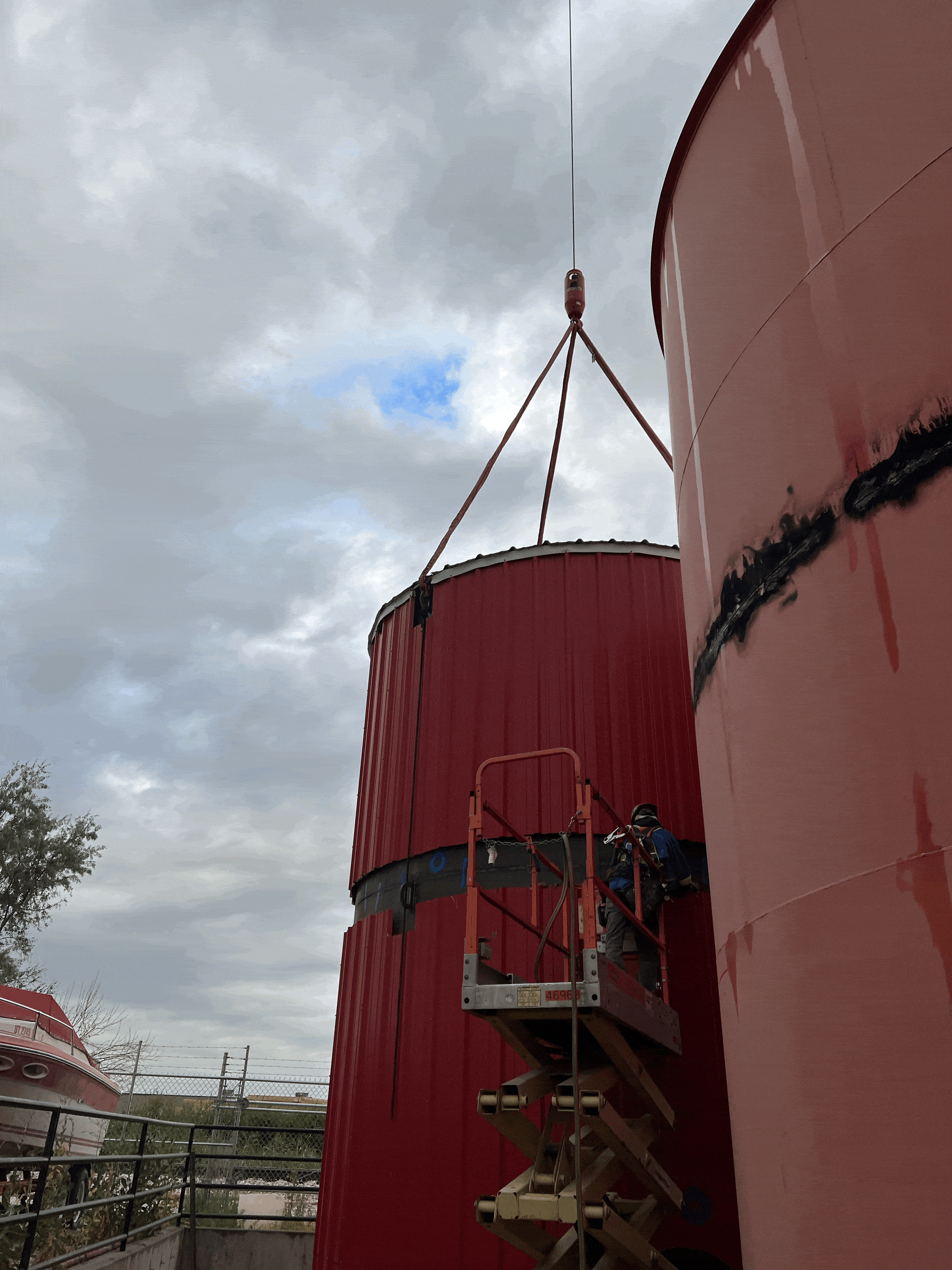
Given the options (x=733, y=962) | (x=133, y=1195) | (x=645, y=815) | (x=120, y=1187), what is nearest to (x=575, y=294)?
(x=645, y=815)

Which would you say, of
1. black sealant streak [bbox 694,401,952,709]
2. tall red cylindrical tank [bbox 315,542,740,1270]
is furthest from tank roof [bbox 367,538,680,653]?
black sealant streak [bbox 694,401,952,709]

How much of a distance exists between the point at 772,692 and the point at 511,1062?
4518 mm

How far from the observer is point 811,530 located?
13.9 ft

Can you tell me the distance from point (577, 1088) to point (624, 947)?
7.10 ft

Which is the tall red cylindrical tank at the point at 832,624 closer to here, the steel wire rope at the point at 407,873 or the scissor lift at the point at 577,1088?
the scissor lift at the point at 577,1088

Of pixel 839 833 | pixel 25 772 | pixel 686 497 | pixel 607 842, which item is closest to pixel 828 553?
pixel 839 833

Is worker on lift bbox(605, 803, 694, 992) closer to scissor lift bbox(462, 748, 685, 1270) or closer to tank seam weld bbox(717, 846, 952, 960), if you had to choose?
scissor lift bbox(462, 748, 685, 1270)

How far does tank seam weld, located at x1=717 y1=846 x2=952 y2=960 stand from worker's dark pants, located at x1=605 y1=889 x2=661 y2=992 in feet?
6.29

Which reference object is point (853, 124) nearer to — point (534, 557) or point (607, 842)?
point (607, 842)

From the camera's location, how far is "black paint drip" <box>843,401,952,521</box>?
3.71m

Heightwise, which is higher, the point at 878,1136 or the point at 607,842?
the point at 607,842

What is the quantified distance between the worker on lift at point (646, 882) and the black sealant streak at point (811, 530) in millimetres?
1637

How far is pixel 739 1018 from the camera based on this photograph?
14.6 feet

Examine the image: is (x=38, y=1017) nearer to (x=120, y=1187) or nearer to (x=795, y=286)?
(x=120, y=1187)
